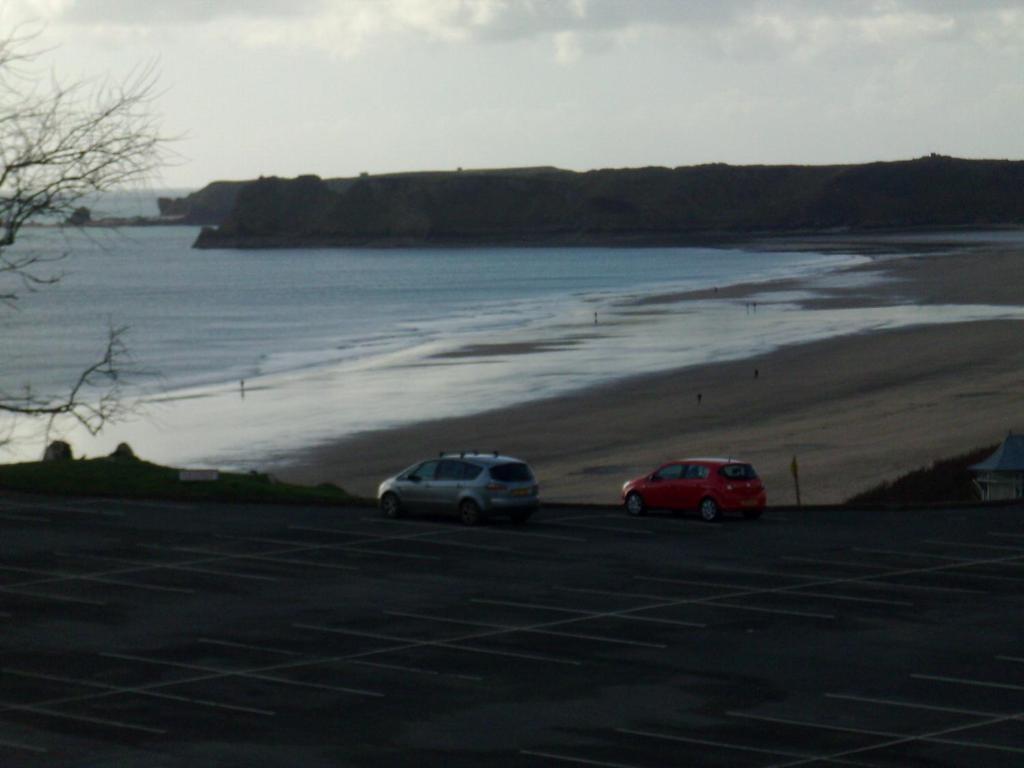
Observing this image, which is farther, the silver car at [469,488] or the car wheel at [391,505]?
the car wheel at [391,505]

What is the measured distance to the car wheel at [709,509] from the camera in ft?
107

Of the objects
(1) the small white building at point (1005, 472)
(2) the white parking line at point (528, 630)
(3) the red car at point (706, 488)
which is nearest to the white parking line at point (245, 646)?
(2) the white parking line at point (528, 630)

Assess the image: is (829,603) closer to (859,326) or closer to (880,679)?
(880,679)

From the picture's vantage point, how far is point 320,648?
21.4 metres

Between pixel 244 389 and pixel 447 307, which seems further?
pixel 447 307

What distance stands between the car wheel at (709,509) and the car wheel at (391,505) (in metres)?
6.74

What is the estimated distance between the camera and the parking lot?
16859 millimetres

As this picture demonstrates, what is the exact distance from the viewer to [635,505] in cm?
3394

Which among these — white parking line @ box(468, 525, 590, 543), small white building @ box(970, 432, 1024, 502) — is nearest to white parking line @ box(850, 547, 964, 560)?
white parking line @ box(468, 525, 590, 543)

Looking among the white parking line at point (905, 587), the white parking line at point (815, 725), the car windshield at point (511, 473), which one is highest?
the car windshield at point (511, 473)

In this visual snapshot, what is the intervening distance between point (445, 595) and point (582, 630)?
326cm

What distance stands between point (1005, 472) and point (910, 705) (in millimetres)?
19123

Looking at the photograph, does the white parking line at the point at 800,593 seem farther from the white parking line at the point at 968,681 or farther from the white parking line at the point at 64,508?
the white parking line at the point at 64,508

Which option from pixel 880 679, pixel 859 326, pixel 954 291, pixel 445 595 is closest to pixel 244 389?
pixel 859 326
